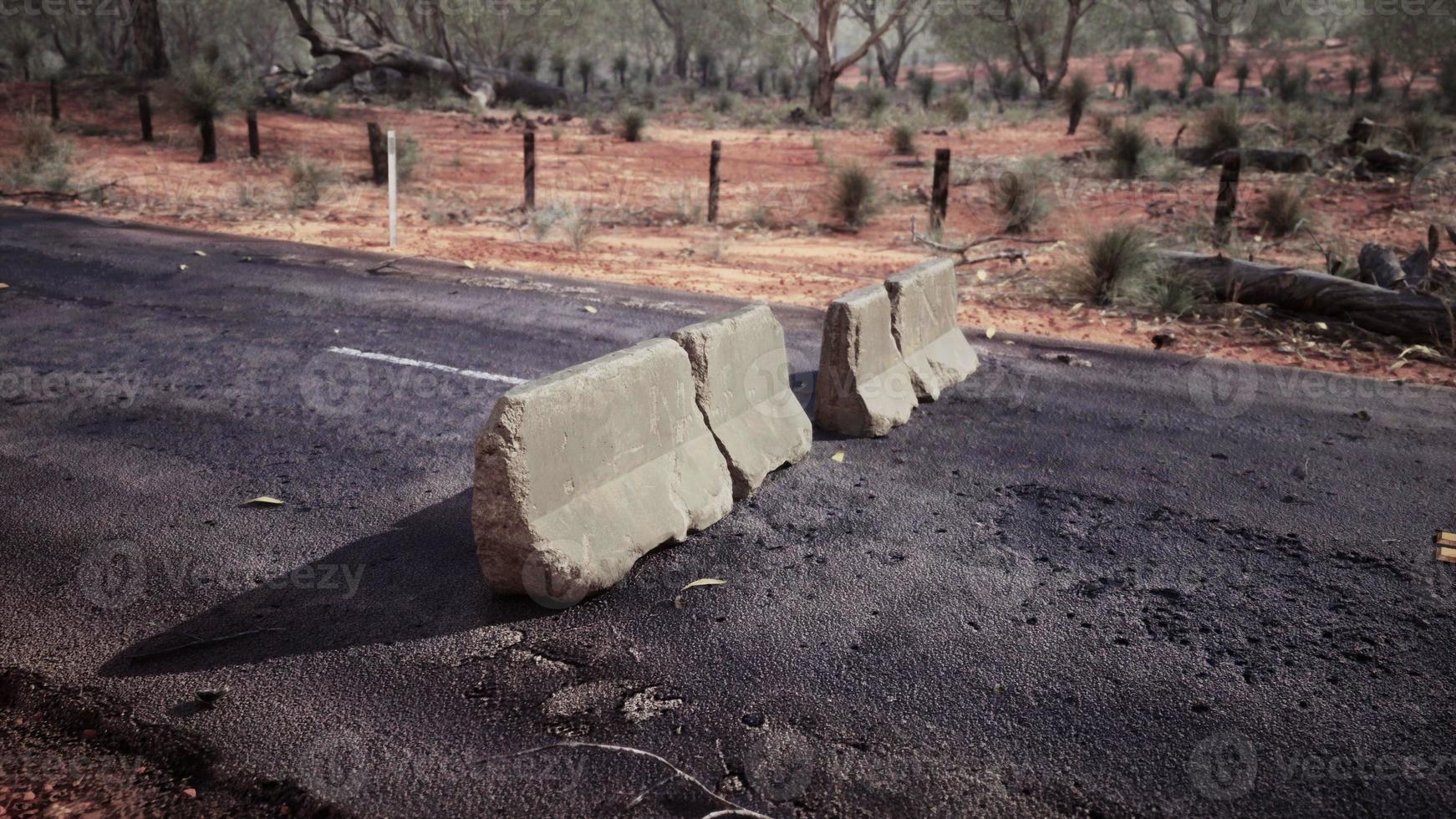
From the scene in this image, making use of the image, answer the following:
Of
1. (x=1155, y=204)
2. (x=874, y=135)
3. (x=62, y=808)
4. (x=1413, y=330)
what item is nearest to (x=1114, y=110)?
(x=874, y=135)

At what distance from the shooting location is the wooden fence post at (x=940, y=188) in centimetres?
1409

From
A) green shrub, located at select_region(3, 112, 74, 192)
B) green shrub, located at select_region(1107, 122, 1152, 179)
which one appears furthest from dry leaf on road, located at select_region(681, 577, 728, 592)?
green shrub, located at select_region(1107, 122, 1152, 179)

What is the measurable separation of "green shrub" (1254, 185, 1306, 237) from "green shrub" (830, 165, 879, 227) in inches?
208

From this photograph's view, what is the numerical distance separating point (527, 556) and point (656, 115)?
113 ft

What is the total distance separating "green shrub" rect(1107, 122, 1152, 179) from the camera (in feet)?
64.1

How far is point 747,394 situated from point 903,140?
68.3ft

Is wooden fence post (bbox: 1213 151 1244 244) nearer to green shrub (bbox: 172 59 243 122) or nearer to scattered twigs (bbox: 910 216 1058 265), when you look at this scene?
scattered twigs (bbox: 910 216 1058 265)

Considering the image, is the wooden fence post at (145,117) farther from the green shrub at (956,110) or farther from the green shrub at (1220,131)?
the green shrub at (1220,131)

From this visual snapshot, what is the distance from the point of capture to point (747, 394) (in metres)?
5.29

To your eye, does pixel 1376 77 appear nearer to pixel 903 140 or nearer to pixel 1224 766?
pixel 903 140

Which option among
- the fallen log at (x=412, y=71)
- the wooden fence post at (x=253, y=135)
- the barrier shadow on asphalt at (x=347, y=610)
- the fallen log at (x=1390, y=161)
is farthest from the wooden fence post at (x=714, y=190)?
the fallen log at (x=412, y=71)

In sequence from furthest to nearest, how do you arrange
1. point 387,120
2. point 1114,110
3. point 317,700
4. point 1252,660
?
point 1114,110 → point 387,120 → point 1252,660 → point 317,700

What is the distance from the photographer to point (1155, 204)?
1669cm

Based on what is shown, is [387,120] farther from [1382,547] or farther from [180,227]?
[1382,547]
